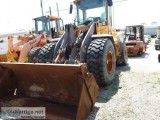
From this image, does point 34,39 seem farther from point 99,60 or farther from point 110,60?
point 99,60

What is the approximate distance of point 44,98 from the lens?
4.66 metres

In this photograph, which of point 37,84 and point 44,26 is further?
point 44,26

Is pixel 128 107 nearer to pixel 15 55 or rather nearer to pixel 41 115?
pixel 41 115

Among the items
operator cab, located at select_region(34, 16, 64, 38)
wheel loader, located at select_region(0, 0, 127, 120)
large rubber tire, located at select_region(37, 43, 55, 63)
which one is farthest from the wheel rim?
operator cab, located at select_region(34, 16, 64, 38)

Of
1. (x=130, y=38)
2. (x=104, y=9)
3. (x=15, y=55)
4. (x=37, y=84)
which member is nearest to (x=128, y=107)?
(x=37, y=84)

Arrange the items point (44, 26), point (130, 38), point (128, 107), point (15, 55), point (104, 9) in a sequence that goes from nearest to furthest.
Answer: point (128, 107) < point (104, 9) < point (15, 55) < point (44, 26) < point (130, 38)

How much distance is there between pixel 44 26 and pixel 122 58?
16.5 ft

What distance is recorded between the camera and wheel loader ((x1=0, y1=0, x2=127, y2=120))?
4.02 metres

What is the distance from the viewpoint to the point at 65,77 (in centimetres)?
434

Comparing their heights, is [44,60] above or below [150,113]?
above

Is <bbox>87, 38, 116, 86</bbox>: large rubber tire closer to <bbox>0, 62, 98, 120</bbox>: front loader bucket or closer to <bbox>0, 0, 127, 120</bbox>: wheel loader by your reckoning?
<bbox>0, 0, 127, 120</bbox>: wheel loader

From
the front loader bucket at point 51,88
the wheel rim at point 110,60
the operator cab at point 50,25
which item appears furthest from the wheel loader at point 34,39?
the front loader bucket at point 51,88

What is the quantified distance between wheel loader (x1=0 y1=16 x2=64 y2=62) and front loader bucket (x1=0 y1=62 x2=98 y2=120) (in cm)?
235

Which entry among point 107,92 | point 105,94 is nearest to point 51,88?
point 105,94
